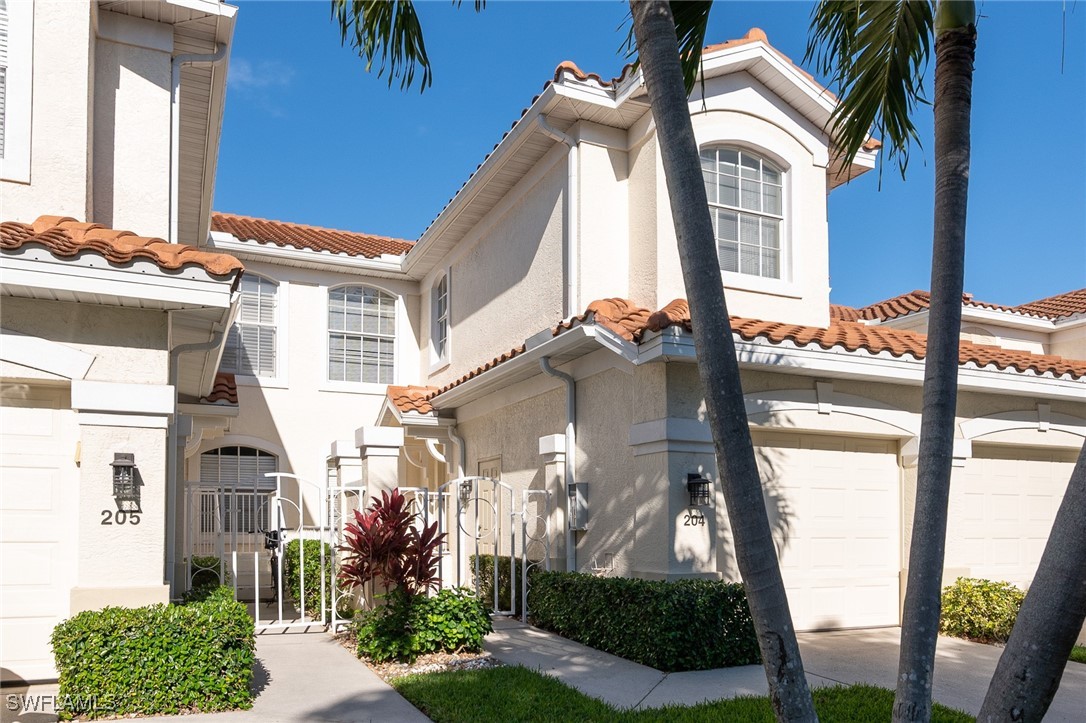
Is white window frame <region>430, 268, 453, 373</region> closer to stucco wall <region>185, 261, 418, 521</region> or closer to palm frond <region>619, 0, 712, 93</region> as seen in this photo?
stucco wall <region>185, 261, 418, 521</region>

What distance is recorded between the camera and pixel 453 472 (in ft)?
52.7

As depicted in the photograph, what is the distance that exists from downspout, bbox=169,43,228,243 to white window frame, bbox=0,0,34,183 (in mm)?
1387

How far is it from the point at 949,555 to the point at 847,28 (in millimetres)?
7976

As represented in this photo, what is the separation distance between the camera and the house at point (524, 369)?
7648 mm

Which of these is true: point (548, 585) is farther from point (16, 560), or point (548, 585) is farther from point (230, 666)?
point (16, 560)

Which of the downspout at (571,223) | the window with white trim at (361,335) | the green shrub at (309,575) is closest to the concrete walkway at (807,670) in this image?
the green shrub at (309,575)

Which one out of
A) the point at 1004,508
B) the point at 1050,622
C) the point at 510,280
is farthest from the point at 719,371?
the point at 510,280

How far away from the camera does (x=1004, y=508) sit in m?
12.2

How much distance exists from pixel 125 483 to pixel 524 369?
6051 millimetres

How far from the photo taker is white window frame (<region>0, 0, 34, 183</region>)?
826cm

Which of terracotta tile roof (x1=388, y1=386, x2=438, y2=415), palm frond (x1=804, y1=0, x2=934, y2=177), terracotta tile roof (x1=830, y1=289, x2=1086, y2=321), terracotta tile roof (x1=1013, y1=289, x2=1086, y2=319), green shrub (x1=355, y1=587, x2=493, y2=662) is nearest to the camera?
palm frond (x1=804, y1=0, x2=934, y2=177)

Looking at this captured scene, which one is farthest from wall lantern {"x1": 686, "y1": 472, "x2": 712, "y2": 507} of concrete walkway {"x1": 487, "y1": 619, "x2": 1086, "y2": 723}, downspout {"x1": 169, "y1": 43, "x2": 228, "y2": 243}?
downspout {"x1": 169, "y1": 43, "x2": 228, "y2": 243}

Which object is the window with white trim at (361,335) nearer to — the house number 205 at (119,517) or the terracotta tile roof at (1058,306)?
the house number 205 at (119,517)

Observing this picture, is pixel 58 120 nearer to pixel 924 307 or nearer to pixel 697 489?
pixel 697 489
